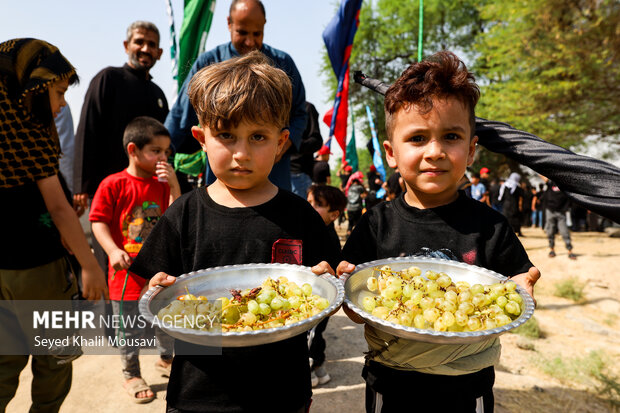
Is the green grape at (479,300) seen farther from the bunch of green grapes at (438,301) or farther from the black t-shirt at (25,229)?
the black t-shirt at (25,229)

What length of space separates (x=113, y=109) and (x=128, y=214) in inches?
57.0

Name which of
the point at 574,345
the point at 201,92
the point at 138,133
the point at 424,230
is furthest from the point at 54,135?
the point at 574,345

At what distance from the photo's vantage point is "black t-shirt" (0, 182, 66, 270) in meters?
2.06

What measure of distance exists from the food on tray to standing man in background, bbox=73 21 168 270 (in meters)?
2.78

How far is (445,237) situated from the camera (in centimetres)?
183

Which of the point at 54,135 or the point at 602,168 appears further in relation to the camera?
the point at 54,135

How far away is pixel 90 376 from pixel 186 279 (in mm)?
2961

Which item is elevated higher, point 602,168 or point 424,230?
point 602,168

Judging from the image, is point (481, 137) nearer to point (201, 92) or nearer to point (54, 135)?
point (201, 92)

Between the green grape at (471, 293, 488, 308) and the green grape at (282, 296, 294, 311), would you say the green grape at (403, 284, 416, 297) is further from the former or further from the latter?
the green grape at (282, 296, 294, 311)

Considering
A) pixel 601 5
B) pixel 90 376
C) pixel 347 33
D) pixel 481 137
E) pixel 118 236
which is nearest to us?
pixel 481 137

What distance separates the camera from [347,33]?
528 centimetres

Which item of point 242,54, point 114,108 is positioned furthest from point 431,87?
point 114,108

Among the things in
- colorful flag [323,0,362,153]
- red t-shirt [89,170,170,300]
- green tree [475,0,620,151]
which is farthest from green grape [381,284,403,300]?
green tree [475,0,620,151]
